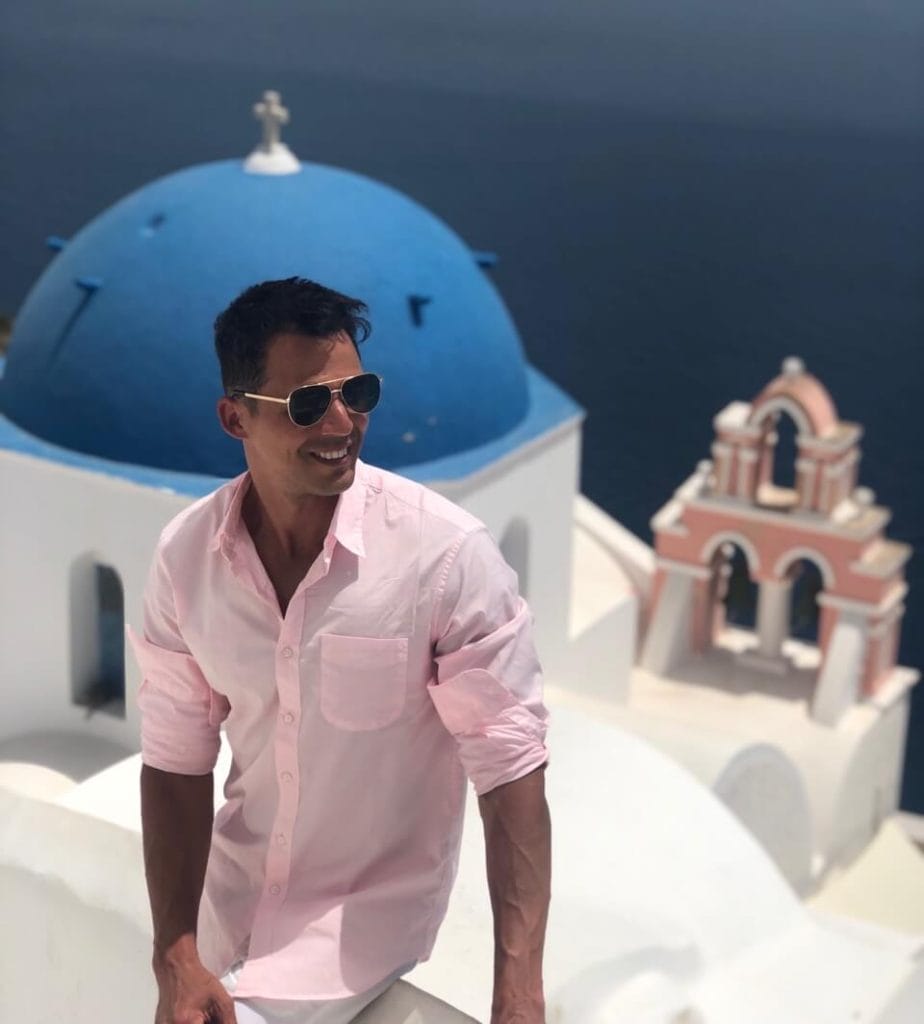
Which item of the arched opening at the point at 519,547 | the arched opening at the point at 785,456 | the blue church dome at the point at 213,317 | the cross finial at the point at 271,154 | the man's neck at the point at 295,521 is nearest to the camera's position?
the man's neck at the point at 295,521

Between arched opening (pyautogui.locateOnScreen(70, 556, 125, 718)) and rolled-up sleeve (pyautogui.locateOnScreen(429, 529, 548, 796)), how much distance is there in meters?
4.80

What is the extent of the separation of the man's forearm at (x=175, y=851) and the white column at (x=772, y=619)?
841cm

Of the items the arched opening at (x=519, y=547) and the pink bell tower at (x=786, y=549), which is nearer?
the arched opening at (x=519, y=547)

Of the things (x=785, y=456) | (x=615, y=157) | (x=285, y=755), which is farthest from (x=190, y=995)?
(x=615, y=157)

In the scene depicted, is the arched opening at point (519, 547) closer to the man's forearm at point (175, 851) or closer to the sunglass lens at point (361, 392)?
the man's forearm at point (175, 851)

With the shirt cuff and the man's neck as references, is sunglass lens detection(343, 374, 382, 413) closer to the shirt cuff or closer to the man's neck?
the man's neck

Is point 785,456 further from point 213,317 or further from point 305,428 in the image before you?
point 305,428

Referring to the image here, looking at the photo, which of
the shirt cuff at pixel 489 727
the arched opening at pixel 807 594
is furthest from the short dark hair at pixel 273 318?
the arched opening at pixel 807 594

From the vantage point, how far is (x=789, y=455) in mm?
23328

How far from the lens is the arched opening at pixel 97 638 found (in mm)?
6785

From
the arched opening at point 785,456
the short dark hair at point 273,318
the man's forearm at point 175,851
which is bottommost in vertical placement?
the arched opening at point 785,456

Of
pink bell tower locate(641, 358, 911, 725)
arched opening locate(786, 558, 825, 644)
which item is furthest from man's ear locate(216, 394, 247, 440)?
arched opening locate(786, 558, 825, 644)

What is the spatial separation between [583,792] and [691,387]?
70.1 feet

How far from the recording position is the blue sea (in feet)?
86.4
